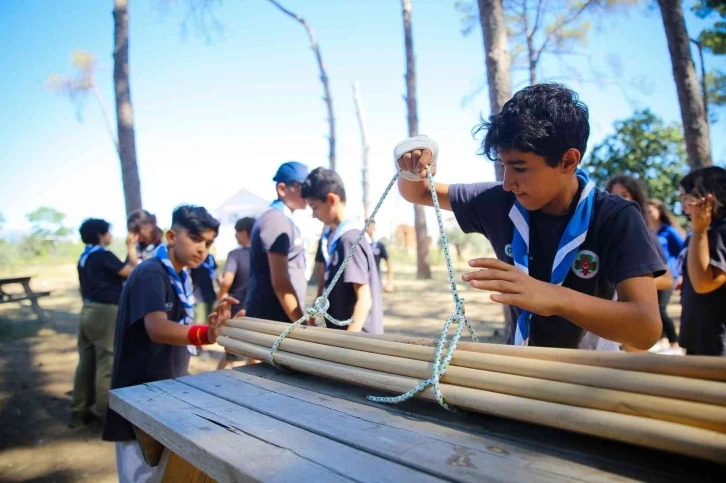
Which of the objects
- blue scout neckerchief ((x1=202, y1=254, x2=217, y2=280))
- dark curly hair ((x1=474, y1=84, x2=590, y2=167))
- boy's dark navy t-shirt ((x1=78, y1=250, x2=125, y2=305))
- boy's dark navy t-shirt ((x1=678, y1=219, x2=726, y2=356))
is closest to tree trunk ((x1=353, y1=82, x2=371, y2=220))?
blue scout neckerchief ((x1=202, y1=254, x2=217, y2=280))

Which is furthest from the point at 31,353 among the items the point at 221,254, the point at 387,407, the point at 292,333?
the point at 221,254

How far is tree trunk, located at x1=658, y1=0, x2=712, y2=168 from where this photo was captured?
5367mm

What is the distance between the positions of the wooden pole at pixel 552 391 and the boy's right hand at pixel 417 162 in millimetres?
815

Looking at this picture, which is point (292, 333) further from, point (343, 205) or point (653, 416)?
point (343, 205)

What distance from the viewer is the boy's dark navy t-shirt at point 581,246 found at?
1.46 metres

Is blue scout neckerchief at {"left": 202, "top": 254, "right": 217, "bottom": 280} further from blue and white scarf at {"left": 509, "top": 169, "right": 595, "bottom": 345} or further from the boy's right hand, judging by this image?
blue and white scarf at {"left": 509, "top": 169, "right": 595, "bottom": 345}

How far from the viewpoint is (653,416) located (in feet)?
2.81

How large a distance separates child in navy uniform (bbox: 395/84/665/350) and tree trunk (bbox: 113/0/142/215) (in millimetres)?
7411

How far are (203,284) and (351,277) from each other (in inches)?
142

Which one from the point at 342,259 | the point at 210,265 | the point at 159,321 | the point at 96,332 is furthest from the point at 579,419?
the point at 210,265

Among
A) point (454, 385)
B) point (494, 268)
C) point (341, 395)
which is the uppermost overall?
point (494, 268)

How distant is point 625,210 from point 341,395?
110 cm

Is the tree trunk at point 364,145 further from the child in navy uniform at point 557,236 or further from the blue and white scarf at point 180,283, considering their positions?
the child in navy uniform at point 557,236

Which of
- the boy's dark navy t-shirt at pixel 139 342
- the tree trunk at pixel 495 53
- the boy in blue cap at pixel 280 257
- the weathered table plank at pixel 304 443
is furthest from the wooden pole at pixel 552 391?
the tree trunk at pixel 495 53
